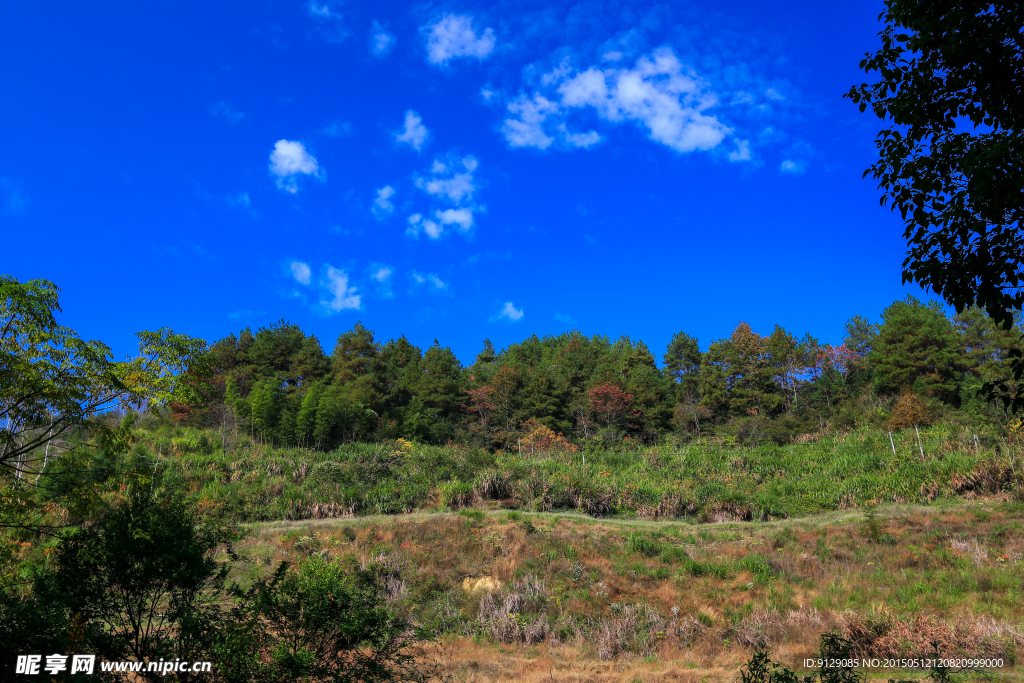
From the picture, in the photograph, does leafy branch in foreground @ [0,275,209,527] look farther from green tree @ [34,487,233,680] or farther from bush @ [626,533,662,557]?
bush @ [626,533,662,557]

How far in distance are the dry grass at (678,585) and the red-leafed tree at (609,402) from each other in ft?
62.4

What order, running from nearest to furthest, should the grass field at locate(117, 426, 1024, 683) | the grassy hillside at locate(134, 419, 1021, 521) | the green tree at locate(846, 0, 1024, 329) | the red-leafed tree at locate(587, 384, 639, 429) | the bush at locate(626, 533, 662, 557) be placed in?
the green tree at locate(846, 0, 1024, 329) < the grass field at locate(117, 426, 1024, 683) < the bush at locate(626, 533, 662, 557) < the grassy hillside at locate(134, 419, 1021, 521) < the red-leafed tree at locate(587, 384, 639, 429)

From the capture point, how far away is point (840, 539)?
14117 mm

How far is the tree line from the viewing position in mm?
32344

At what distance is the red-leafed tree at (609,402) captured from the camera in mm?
36719

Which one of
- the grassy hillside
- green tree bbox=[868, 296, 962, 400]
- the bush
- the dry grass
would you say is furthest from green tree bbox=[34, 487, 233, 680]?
green tree bbox=[868, 296, 962, 400]

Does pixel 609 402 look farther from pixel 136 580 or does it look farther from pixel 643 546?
pixel 136 580

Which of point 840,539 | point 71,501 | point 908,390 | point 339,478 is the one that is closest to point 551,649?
point 71,501

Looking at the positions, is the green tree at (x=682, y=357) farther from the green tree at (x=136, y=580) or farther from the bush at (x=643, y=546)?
the green tree at (x=136, y=580)

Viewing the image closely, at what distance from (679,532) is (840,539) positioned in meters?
4.35

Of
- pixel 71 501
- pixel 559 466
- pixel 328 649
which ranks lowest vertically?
pixel 328 649

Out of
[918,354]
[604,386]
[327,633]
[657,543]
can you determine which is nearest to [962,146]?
[327,633]

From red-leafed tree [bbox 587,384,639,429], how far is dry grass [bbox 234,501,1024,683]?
62.4 ft

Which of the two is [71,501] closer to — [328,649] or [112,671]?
[112,671]
